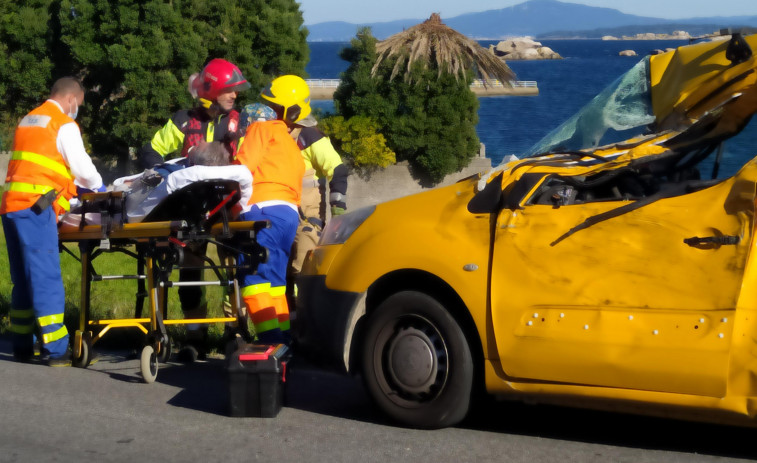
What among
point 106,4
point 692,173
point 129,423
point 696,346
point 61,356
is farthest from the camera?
point 106,4

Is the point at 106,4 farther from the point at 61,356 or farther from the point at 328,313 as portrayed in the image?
the point at 328,313

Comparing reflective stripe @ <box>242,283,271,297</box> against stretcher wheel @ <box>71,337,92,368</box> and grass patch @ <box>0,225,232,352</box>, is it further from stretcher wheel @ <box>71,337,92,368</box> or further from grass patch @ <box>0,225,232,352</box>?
grass patch @ <box>0,225,232,352</box>

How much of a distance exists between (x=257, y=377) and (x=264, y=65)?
14375 mm

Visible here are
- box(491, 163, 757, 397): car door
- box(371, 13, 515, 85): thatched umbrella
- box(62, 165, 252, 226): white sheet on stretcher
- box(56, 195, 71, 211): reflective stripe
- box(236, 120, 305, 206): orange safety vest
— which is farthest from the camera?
box(371, 13, 515, 85): thatched umbrella

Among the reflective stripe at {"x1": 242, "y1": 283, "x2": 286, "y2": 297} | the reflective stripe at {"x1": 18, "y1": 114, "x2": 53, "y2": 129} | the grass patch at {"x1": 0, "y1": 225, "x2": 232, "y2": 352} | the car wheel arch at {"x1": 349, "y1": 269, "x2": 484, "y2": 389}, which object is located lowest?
the grass patch at {"x1": 0, "y1": 225, "x2": 232, "y2": 352}

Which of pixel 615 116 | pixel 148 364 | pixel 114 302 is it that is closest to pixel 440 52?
pixel 114 302

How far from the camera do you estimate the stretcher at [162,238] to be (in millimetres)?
7105

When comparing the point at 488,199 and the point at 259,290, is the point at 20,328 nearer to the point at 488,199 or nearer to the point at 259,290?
the point at 259,290

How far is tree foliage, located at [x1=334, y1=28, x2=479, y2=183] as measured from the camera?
1734 cm

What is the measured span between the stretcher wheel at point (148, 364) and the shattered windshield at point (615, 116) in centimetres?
278

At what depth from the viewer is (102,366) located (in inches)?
307

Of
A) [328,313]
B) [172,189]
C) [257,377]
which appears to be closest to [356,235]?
[328,313]

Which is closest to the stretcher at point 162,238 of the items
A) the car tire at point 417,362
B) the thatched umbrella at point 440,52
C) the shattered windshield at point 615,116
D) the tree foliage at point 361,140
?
the car tire at point 417,362

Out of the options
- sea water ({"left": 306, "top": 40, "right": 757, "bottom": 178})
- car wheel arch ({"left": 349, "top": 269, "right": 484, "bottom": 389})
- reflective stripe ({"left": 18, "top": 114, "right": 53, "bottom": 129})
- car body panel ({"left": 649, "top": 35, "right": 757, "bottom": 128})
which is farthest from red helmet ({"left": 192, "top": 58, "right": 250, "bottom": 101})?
sea water ({"left": 306, "top": 40, "right": 757, "bottom": 178})
